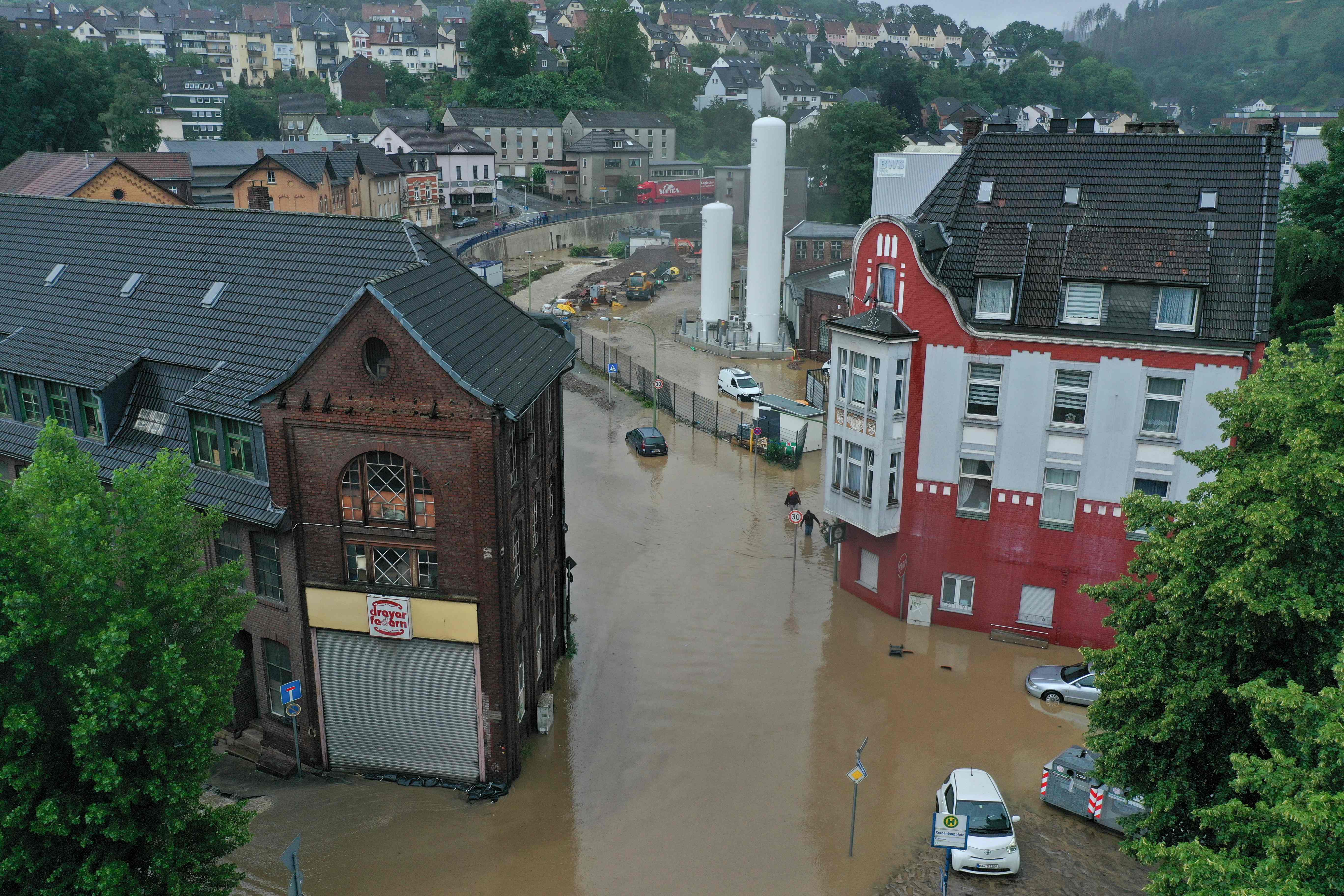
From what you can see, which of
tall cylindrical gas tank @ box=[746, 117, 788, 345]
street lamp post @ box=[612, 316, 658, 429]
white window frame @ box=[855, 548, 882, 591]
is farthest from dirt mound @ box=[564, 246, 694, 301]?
white window frame @ box=[855, 548, 882, 591]

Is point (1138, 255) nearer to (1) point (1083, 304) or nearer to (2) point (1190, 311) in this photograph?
(1) point (1083, 304)

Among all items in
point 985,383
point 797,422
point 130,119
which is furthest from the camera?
point 130,119

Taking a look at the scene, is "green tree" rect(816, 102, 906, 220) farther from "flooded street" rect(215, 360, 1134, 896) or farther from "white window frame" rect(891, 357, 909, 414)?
"white window frame" rect(891, 357, 909, 414)

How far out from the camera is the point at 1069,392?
29594mm

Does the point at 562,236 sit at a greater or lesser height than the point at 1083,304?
lesser

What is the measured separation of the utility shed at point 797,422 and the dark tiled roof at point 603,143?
3571 inches

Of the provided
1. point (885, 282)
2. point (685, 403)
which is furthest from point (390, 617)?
point (685, 403)

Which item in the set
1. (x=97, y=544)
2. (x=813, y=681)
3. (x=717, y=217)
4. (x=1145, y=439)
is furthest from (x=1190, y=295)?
(x=717, y=217)

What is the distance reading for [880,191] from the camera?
195 feet

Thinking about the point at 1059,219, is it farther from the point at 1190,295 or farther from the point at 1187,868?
the point at 1187,868

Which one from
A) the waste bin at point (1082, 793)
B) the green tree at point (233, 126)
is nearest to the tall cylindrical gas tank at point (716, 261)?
the waste bin at point (1082, 793)

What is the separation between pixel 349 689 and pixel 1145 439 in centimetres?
2239

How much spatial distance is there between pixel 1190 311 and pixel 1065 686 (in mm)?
11128

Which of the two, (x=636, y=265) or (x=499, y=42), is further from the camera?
(x=499, y=42)
